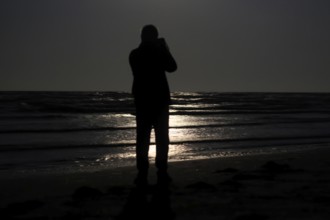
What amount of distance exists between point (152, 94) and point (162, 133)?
49 centimetres

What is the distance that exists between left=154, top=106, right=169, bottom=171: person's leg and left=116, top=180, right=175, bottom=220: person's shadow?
2.14 feet

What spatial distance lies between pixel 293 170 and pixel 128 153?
4724 mm

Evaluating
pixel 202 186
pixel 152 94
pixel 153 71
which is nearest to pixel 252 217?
pixel 202 186

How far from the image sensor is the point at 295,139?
14039mm

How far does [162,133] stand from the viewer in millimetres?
5938

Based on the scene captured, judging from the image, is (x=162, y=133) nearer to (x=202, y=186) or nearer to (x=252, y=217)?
(x=202, y=186)

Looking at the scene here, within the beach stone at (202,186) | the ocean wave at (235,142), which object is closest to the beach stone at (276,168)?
the beach stone at (202,186)

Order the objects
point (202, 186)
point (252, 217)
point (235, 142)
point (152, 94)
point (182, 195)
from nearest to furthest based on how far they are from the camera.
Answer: point (252, 217) → point (182, 195) → point (202, 186) → point (152, 94) → point (235, 142)

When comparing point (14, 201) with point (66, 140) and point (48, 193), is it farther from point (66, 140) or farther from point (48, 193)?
point (66, 140)

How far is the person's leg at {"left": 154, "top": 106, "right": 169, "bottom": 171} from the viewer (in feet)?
19.4

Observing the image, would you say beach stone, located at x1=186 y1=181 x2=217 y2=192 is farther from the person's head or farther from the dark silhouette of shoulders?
the person's head

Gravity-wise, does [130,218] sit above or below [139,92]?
below

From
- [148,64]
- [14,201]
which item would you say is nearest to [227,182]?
[148,64]

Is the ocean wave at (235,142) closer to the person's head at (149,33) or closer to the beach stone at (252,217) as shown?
the person's head at (149,33)
